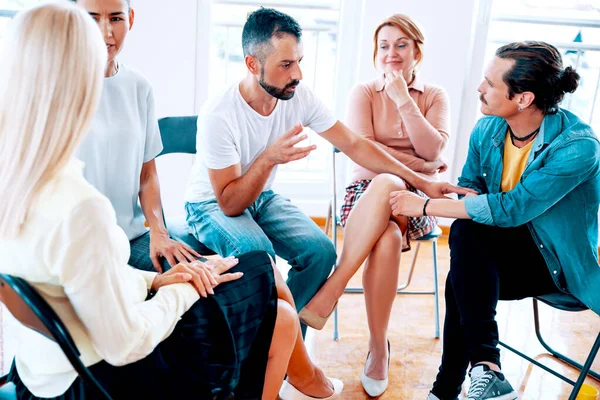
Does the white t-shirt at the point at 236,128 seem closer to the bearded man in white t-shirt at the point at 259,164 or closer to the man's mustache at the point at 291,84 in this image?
the bearded man in white t-shirt at the point at 259,164

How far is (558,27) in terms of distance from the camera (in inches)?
145

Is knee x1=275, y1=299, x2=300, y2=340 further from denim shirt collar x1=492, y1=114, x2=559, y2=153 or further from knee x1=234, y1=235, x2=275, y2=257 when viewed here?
denim shirt collar x1=492, y1=114, x2=559, y2=153

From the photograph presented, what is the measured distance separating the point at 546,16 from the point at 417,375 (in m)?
2.50

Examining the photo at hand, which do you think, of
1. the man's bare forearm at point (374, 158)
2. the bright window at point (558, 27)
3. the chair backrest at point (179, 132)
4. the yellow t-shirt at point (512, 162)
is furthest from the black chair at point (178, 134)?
the bright window at point (558, 27)

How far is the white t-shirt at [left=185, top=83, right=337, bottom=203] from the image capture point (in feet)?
6.63

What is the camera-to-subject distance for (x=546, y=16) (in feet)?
11.9

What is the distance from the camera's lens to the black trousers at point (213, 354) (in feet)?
4.00

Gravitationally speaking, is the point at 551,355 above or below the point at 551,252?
below

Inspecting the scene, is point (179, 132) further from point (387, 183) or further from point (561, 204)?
point (561, 204)

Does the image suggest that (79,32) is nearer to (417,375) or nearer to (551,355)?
(417,375)

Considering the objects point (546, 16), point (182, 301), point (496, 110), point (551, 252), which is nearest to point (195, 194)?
point (182, 301)

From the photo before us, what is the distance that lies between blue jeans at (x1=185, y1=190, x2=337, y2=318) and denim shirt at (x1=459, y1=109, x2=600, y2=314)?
1.75ft

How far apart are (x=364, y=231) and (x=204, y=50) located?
5.92 ft

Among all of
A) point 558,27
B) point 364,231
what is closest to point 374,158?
point 364,231
